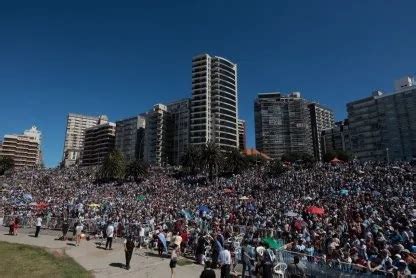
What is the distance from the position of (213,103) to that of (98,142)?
7315 cm

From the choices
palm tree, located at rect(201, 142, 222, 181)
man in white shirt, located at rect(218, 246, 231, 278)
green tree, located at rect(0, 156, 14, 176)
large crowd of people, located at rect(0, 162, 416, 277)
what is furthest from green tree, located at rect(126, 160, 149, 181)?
green tree, located at rect(0, 156, 14, 176)

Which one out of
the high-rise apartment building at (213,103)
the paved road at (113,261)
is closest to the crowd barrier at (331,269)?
the paved road at (113,261)

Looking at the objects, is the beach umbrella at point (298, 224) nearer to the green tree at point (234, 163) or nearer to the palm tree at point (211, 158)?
the palm tree at point (211, 158)

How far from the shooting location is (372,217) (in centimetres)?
2189

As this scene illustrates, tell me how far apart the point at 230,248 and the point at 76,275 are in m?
7.07

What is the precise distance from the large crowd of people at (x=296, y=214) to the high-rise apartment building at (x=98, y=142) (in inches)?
4625

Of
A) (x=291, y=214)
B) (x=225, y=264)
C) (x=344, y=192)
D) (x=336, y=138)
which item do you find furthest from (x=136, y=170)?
(x=336, y=138)

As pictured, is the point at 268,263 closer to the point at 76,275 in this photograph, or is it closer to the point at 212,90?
the point at 76,275

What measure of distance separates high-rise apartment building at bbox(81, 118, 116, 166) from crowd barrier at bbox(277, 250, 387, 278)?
16346 centimetres

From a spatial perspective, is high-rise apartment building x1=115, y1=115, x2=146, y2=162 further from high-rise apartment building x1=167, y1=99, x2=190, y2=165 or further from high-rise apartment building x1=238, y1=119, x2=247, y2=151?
high-rise apartment building x1=238, y1=119, x2=247, y2=151

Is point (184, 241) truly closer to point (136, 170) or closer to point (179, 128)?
point (136, 170)

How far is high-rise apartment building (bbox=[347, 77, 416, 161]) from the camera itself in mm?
124688

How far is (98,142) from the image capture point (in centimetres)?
17675

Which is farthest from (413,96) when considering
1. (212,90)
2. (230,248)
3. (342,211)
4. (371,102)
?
(230,248)
